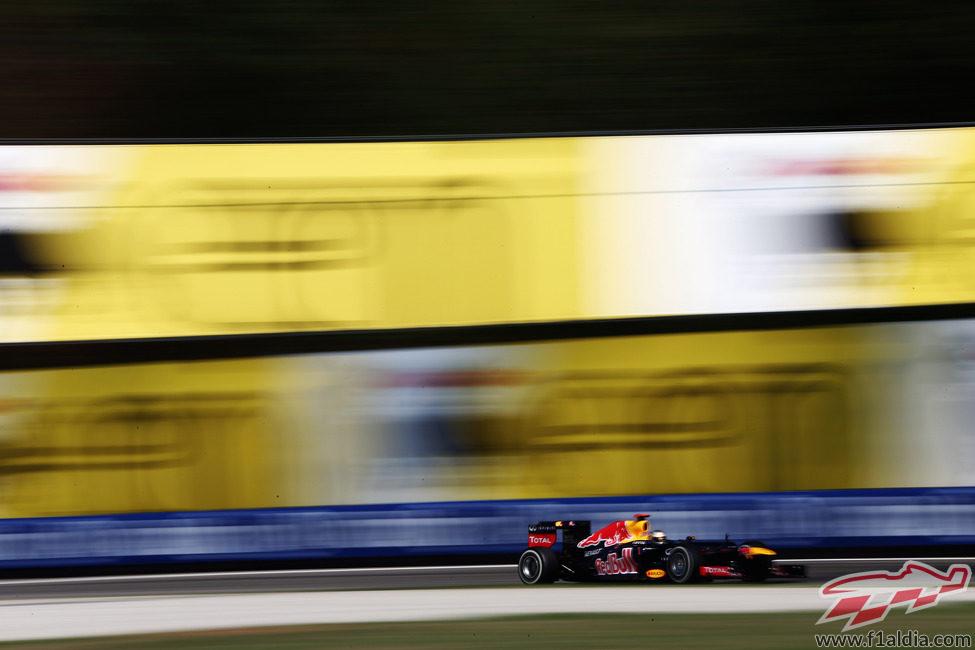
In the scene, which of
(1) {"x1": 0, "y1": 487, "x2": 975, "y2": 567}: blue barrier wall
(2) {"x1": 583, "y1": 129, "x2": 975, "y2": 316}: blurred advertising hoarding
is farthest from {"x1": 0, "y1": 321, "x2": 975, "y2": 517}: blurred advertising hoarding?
(2) {"x1": 583, "y1": 129, "x2": 975, "y2": 316}: blurred advertising hoarding

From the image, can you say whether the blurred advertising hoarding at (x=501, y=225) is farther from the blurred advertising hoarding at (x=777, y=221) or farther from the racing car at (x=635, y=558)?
the racing car at (x=635, y=558)

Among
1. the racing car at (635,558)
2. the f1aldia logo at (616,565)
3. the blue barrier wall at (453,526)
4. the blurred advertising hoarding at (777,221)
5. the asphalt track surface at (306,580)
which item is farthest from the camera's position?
the blurred advertising hoarding at (777,221)

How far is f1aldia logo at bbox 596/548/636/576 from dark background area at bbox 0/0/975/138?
217 inches

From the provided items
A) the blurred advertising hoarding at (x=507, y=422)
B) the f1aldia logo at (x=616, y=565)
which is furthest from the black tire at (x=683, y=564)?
the blurred advertising hoarding at (x=507, y=422)

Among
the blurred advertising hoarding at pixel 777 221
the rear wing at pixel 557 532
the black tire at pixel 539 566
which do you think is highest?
the blurred advertising hoarding at pixel 777 221

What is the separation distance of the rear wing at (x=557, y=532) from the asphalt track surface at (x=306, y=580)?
1.36ft

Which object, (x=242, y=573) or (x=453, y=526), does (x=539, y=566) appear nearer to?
(x=453, y=526)

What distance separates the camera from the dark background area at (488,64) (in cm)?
1259

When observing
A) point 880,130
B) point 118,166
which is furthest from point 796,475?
point 118,166

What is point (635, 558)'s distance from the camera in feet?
28.2

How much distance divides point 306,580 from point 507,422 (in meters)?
2.35

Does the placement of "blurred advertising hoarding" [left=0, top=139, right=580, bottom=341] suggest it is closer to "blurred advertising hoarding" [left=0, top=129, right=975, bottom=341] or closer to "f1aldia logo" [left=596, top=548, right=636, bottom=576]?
"blurred advertising hoarding" [left=0, top=129, right=975, bottom=341]

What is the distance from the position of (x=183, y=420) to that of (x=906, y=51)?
29.2ft

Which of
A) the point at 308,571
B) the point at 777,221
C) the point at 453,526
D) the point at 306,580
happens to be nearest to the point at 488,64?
the point at 777,221
